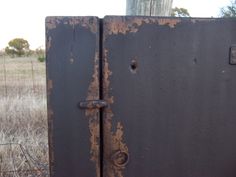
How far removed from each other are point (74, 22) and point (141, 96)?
1.21ft

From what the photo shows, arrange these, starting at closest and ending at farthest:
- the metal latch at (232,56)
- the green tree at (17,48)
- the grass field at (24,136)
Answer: the metal latch at (232,56)
the grass field at (24,136)
the green tree at (17,48)

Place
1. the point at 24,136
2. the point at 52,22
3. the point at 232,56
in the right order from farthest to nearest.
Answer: the point at 24,136 < the point at 232,56 < the point at 52,22

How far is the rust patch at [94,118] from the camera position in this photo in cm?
128

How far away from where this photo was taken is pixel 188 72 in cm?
136

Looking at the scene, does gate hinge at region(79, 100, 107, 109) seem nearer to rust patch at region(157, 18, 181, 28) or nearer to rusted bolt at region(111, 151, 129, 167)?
rusted bolt at region(111, 151, 129, 167)

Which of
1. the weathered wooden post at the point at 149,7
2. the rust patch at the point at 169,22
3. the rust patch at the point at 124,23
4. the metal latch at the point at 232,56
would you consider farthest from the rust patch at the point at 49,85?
the weathered wooden post at the point at 149,7

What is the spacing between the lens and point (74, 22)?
1.26 metres

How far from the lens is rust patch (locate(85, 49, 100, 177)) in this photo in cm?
128

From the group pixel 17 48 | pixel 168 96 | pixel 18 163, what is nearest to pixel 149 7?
pixel 168 96

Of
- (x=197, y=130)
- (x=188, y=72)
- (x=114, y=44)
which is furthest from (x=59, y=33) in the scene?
(x=197, y=130)

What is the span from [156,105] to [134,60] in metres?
0.19

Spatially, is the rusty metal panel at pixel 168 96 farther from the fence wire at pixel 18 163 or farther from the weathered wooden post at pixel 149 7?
the fence wire at pixel 18 163

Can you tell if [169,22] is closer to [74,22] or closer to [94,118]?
[74,22]

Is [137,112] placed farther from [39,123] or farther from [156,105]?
[39,123]
